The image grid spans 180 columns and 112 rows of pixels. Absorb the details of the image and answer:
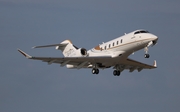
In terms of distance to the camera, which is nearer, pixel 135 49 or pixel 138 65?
pixel 135 49

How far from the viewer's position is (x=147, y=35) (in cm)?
4153

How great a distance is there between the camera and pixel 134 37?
41.9 m

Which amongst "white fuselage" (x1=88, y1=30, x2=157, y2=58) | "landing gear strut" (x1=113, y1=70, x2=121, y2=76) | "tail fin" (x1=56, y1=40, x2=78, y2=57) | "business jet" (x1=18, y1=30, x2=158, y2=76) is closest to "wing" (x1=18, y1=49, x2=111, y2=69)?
"business jet" (x1=18, y1=30, x2=158, y2=76)

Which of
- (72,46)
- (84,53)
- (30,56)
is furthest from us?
(72,46)

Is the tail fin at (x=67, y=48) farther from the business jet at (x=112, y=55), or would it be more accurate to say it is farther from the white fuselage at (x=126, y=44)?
the white fuselage at (x=126, y=44)

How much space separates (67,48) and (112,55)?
6.69m

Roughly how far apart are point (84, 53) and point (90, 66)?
129 cm

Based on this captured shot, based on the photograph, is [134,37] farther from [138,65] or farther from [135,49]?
[138,65]

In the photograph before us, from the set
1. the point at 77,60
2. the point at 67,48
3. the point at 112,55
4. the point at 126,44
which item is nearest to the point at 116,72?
the point at 112,55

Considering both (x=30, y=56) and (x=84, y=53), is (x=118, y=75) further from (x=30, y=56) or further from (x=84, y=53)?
(x=30, y=56)

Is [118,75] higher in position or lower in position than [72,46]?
lower

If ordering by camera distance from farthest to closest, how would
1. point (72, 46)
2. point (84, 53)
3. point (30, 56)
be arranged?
point (72, 46), point (84, 53), point (30, 56)

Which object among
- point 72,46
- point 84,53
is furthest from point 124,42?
point 72,46

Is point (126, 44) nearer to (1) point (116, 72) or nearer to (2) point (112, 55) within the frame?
(2) point (112, 55)
